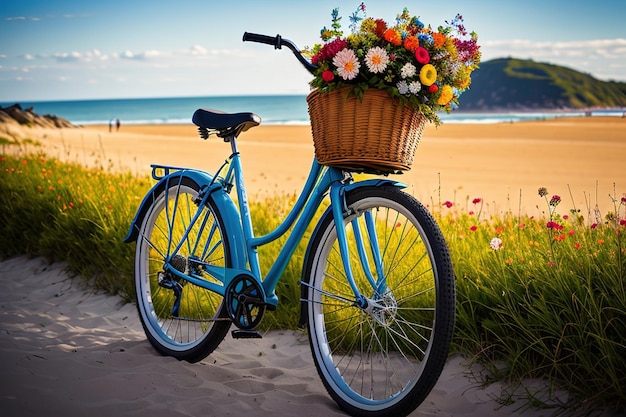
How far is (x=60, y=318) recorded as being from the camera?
5074mm

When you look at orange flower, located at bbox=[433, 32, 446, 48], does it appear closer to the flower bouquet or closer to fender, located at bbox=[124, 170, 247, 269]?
the flower bouquet

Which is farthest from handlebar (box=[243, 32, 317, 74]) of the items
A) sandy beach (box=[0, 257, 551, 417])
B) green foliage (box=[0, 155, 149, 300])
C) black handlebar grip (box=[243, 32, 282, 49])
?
green foliage (box=[0, 155, 149, 300])

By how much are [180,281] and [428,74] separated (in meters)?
2.07

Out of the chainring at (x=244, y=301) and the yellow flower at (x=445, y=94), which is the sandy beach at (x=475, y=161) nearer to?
the chainring at (x=244, y=301)

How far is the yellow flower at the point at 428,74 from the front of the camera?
3029 millimetres

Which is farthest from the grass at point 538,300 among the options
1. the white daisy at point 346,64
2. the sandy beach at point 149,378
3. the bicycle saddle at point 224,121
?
the bicycle saddle at point 224,121

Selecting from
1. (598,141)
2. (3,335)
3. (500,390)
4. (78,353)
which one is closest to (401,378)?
(500,390)

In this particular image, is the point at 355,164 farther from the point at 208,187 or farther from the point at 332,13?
the point at 208,187

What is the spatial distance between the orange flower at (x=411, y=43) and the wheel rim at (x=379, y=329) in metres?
0.68

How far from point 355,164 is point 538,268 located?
52.2 inches

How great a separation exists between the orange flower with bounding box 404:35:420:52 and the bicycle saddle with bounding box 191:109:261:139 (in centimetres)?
103

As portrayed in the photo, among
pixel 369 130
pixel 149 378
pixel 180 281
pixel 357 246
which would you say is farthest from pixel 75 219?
pixel 369 130

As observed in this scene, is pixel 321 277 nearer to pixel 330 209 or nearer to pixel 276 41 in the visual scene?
pixel 330 209

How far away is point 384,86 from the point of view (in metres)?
3.03
